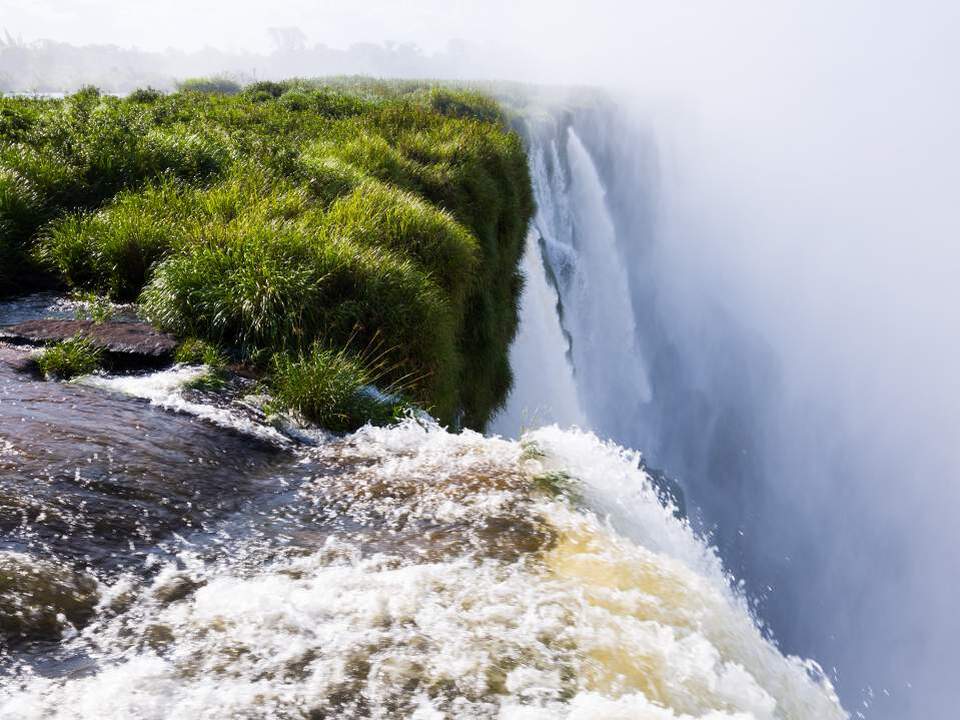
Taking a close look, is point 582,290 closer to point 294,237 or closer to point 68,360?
point 294,237

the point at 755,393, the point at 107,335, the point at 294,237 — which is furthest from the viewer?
the point at 755,393

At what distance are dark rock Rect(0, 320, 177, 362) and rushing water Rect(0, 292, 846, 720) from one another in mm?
907

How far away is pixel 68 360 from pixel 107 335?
1.89 ft

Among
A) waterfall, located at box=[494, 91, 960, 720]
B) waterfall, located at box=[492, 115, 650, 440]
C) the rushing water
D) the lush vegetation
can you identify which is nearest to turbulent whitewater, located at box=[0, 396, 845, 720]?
the rushing water

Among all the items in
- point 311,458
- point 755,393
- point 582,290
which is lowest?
point 755,393

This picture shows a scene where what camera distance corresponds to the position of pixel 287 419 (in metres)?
5.49

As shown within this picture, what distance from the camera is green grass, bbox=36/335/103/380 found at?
5.57m

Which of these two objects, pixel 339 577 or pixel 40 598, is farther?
pixel 339 577

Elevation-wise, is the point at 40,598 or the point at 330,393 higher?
the point at 40,598

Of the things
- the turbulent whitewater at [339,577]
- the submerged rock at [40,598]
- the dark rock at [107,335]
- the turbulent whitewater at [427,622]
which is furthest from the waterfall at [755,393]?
the submerged rock at [40,598]

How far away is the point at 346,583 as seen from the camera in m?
3.37

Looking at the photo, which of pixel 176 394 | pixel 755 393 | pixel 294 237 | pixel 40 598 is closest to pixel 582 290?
pixel 294 237

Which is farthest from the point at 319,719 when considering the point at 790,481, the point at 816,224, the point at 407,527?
the point at 816,224

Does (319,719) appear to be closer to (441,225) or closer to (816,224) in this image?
(441,225)
